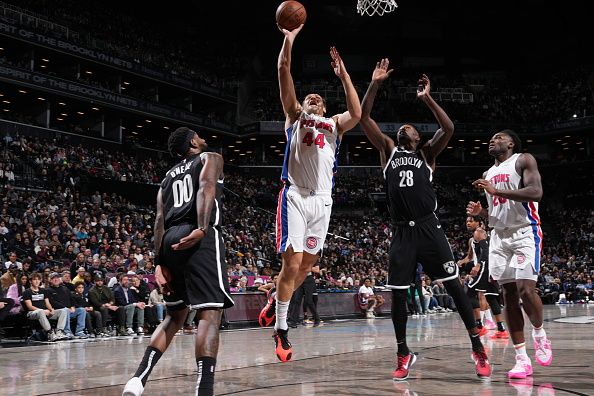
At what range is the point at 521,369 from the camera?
543 cm

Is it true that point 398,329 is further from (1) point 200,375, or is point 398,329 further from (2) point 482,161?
(2) point 482,161

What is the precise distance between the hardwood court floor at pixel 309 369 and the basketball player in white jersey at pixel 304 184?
0.74 m

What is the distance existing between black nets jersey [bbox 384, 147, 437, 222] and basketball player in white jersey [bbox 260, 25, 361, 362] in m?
0.57

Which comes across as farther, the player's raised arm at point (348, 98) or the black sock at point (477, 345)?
the player's raised arm at point (348, 98)

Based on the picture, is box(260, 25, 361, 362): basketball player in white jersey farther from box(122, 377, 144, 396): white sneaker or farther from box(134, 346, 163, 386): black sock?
box(122, 377, 144, 396): white sneaker

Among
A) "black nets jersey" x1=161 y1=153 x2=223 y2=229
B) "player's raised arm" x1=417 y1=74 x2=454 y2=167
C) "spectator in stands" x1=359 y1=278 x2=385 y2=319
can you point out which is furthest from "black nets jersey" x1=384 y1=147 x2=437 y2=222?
"spectator in stands" x1=359 y1=278 x2=385 y2=319

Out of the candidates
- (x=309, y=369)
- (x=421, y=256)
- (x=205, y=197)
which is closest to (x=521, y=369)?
(x=421, y=256)

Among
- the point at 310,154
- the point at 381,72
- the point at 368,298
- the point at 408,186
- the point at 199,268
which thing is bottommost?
the point at 368,298

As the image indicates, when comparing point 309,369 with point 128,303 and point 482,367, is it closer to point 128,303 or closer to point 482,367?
point 482,367

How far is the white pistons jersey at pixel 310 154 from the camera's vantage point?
19.3 ft

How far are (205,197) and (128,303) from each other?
9.38 m

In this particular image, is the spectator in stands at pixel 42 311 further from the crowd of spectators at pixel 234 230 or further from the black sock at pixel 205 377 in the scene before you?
the black sock at pixel 205 377

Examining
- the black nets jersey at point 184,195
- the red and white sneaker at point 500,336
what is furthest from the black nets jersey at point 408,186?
the red and white sneaker at point 500,336

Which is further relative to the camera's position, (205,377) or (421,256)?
(421,256)
